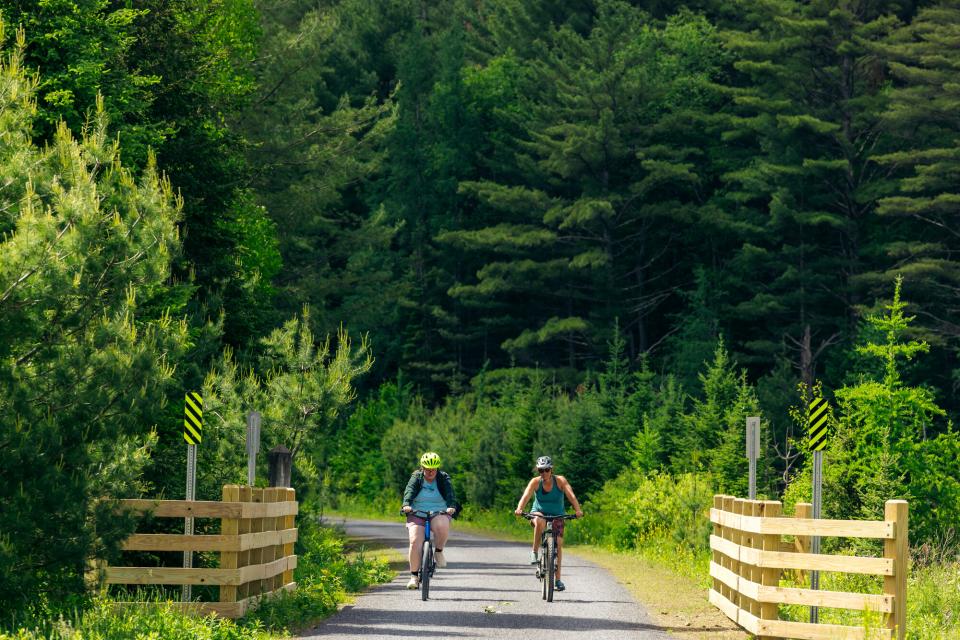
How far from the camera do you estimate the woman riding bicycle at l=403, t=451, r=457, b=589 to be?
63.8 feet

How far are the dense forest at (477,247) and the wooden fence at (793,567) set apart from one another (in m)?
6.45

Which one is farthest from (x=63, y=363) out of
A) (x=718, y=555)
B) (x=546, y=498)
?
(x=718, y=555)

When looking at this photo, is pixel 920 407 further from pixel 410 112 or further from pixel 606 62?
pixel 410 112

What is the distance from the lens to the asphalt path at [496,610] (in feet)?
52.0

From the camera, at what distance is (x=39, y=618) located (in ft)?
43.6

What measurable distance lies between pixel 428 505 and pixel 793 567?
22.2 ft

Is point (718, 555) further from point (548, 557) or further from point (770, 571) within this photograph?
point (770, 571)

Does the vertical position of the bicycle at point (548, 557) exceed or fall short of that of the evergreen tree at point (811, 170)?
it falls short

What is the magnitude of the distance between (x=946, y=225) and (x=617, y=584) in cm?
3492

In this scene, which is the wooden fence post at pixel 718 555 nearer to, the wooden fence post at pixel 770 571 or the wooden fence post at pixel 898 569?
the wooden fence post at pixel 770 571

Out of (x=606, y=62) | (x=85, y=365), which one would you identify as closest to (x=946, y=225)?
(x=606, y=62)

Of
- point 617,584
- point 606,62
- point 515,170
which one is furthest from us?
point 515,170

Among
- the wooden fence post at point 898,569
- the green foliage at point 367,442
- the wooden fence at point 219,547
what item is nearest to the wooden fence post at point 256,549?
the wooden fence at point 219,547

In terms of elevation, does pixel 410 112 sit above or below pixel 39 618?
above
